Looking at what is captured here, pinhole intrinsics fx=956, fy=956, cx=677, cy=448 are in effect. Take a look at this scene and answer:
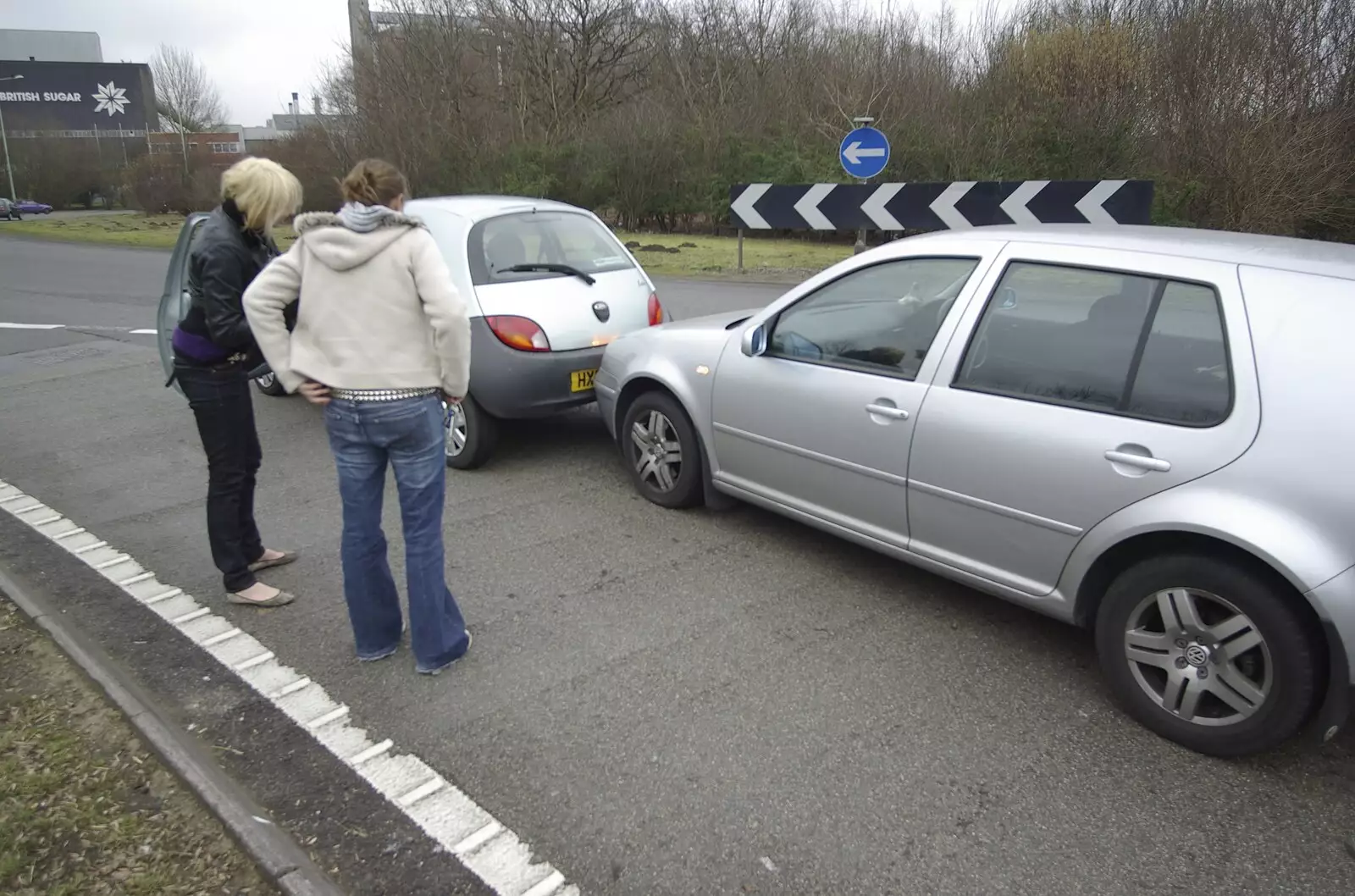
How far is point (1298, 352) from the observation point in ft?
9.73

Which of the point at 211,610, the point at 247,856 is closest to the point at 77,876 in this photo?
the point at 247,856

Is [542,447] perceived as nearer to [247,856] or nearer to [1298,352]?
[247,856]

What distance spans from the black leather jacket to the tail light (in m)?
1.98

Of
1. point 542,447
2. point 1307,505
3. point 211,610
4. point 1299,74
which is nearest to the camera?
point 1307,505

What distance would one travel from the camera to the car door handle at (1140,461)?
10.2ft

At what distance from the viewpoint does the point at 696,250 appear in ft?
74.1

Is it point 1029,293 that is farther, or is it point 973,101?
point 973,101

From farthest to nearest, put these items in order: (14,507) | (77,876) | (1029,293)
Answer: (14,507) → (1029,293) → (77,876)

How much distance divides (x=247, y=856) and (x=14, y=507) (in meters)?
4.00

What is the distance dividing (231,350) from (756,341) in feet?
7.62

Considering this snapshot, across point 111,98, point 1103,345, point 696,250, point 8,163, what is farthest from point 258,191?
point 111,98

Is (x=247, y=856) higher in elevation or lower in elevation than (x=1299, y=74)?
lower

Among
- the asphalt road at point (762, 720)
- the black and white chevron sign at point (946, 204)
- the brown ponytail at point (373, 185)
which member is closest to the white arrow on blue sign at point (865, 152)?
the black and white chevron sign at point (946, 204)

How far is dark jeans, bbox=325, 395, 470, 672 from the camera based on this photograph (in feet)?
11.2
